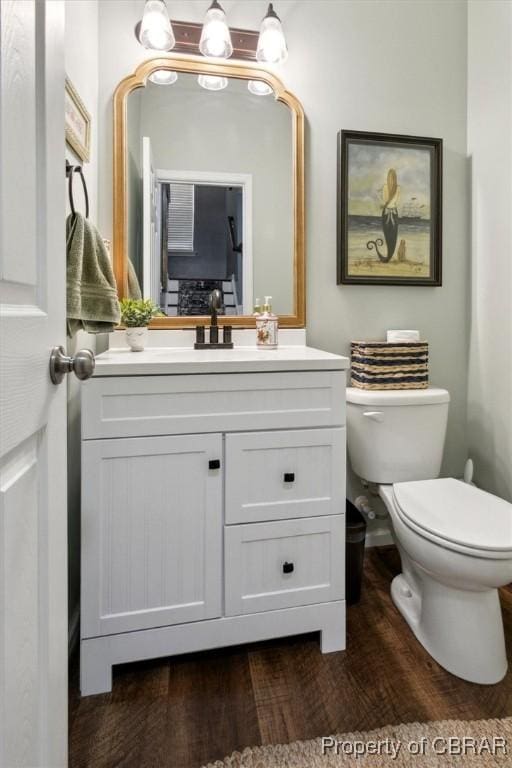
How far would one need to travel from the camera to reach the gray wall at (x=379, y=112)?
183 centimetres

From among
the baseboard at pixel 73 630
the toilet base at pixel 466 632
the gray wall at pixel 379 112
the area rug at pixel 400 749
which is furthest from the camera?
the gray wall at pixel 379 112

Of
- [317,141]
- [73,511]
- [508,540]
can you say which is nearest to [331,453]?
[508,540]

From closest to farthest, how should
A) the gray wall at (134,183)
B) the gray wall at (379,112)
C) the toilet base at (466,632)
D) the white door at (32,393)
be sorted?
the white door at (32,393) → the toilet base at (466,632) → the gray wall at (134,183) → the gray wall at (379,112)

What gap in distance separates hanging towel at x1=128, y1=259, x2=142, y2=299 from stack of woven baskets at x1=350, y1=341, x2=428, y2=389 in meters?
0.90

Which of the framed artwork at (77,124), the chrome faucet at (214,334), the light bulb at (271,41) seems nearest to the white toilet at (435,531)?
the chrome faucet at (214,334)

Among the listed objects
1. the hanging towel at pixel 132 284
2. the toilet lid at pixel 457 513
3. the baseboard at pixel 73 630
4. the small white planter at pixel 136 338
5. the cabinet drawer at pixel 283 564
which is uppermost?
the hanging towel at pixel 132 284

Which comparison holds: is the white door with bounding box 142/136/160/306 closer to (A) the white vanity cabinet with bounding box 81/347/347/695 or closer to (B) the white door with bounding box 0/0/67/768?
(A) the white vanity cabinet with bounding box 81/347/347/695

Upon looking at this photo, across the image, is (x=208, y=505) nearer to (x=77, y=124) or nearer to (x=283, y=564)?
(x=283, y=564)

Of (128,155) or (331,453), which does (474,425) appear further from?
(128,155)

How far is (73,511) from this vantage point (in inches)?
55.9

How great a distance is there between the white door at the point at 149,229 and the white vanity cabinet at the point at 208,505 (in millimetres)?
475

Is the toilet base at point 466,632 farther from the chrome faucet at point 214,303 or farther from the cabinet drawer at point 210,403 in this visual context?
the chrome faucet at point 214,303

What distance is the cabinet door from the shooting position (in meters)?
1.21

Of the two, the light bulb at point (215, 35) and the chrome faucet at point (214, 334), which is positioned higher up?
the light bulb at point (215, 35)
